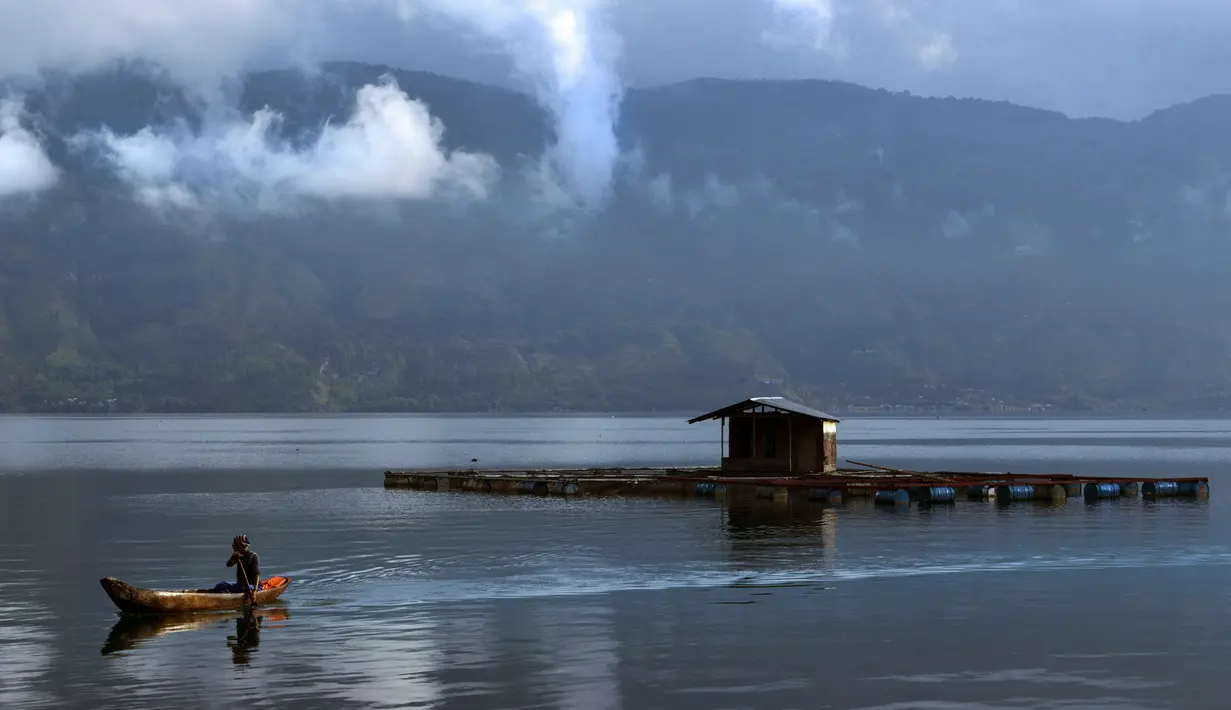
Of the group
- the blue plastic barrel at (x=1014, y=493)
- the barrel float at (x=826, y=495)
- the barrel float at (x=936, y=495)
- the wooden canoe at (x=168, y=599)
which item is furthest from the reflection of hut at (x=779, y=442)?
the wooden canoe at (x=168, y=599)

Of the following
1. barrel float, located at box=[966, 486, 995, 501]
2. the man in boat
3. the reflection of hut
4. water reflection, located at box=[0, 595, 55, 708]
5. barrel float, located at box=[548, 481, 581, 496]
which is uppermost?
the reflection of hut

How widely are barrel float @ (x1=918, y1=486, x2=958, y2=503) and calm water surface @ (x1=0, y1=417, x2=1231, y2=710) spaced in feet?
8.55

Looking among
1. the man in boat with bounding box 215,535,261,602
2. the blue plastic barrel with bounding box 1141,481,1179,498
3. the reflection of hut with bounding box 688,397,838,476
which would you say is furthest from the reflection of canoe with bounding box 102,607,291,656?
the blue plastic barrel with bounding box 1141,481,1179,498

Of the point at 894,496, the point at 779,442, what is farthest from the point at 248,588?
the point at 779,442

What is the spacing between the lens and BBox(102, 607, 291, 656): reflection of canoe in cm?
3738

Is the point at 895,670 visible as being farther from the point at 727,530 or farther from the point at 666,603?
Answer: the point at 727,530

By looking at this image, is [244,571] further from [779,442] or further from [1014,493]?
[1014,493]

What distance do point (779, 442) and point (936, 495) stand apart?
42.9 ft

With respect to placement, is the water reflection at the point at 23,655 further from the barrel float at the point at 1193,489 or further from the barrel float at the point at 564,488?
the barrel float at the point at 1193,489

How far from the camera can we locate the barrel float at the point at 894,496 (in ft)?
283

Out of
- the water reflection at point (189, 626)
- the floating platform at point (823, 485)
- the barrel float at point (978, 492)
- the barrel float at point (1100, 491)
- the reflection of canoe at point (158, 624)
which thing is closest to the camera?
the water reflection at point (189, 626)

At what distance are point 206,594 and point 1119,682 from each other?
26028mm

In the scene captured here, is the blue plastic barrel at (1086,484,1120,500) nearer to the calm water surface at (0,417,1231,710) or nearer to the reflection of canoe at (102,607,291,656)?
the calm water surface at (0,417,1231,710)

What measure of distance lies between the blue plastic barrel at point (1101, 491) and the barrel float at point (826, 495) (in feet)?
61.4
